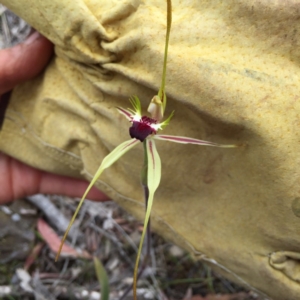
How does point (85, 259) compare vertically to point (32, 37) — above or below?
below

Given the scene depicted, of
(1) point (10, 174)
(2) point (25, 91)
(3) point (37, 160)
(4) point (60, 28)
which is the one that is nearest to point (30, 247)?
(1) point (10, 174)

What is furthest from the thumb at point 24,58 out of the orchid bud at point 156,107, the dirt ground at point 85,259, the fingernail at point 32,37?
the dirt ground at point 85,259

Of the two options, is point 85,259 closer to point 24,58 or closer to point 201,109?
point 24,58

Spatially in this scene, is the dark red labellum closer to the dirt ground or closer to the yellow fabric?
the yellow fabric

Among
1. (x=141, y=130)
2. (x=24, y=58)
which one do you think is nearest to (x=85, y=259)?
(x=24, y=58)

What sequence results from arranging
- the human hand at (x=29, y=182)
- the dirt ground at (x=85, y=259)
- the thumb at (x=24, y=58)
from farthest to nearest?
the dirt ground at (x=85, y=259) → the human hand at (x=29, y=182) → the thumb at (x=24, y=58)

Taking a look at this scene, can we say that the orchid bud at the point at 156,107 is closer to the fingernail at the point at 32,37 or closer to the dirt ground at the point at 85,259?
the fingernail at the point at 32,37

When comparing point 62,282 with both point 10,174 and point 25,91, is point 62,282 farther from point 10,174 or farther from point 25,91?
point 25,91
